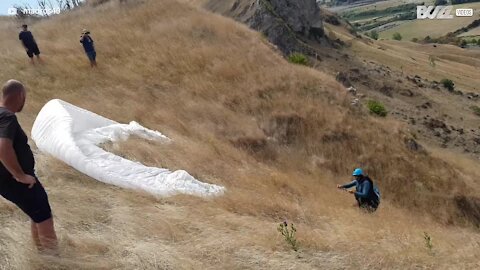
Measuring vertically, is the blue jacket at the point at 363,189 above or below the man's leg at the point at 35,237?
below

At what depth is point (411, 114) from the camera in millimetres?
20969

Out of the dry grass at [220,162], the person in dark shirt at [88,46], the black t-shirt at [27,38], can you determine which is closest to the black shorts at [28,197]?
the dry grass at [220,162]

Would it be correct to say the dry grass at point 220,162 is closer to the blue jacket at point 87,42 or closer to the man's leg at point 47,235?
the man's leg at point 47,235

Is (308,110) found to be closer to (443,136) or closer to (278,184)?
(278,184)

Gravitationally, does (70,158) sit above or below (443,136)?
above

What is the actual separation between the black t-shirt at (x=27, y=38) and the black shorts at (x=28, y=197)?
41.9 feet

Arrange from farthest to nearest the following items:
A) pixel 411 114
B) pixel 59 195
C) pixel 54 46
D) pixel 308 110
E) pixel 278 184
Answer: pixel 411 114
pixel 54 46
pixel 308 110
pixel 278 184
pixel 59 195

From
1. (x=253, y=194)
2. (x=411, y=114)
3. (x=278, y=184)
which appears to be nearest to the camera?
(x=253, y=194)

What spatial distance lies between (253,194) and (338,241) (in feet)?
7.49

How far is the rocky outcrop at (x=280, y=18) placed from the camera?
24.8 metres

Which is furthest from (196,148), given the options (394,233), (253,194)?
(394,233)

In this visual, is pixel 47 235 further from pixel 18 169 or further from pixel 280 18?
pixel 280 18

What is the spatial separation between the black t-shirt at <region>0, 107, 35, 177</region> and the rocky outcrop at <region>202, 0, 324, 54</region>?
69.2 feet

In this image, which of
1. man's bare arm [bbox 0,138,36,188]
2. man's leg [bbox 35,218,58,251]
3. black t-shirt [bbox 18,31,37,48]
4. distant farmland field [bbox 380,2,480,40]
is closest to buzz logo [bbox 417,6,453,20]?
distant farmland field [bbox 380,2,480,40]
